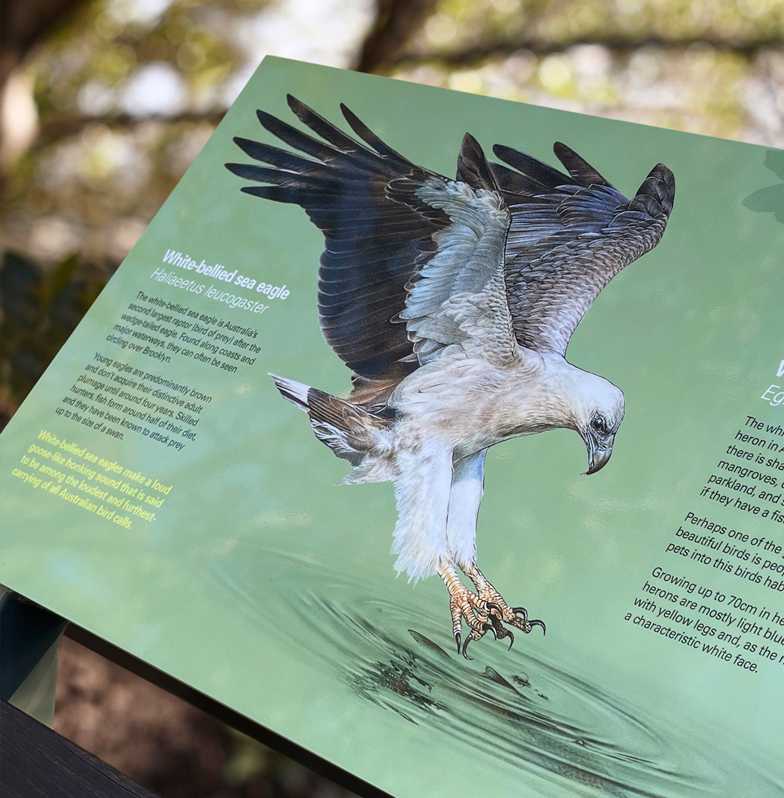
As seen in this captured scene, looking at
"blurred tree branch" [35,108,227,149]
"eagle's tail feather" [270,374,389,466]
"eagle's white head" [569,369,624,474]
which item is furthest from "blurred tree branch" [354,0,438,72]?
"eagle's white head" [569,369,624,474]

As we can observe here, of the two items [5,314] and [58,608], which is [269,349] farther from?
[5,314]

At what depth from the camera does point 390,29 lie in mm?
3264

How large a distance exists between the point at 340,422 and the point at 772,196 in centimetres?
55

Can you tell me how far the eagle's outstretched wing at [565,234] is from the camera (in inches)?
44.7

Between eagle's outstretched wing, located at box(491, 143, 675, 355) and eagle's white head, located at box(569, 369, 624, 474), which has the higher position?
eagle's outstretched wing, located at box(491, 143, 675, 355)

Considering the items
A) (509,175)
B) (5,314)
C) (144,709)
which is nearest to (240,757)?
(144,709)

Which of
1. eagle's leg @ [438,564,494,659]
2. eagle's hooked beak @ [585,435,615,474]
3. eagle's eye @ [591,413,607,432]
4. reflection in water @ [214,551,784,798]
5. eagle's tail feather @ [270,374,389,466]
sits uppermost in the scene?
eagle's eye @ [591,413,607,432]

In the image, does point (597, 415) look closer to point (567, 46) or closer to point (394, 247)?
point (394, 247)

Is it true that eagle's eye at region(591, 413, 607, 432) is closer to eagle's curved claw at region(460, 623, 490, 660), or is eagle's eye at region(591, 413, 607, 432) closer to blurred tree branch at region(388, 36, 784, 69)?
eagle's curved claw at region(460, 623, 490, 660)

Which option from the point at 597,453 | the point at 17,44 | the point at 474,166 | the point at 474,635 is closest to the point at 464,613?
the point at 474,635

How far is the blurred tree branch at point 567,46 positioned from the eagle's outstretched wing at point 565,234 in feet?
7.40

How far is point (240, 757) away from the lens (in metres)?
2.64

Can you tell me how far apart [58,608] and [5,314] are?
2.47 metres

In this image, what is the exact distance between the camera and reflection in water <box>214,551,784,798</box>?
0.85 meters
